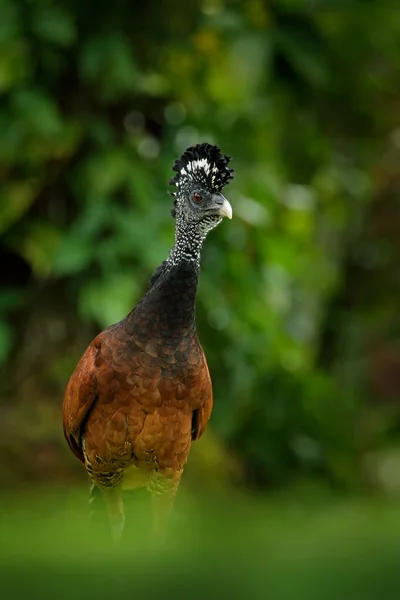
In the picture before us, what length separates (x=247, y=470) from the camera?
5.50 meters

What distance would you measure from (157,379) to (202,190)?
0.37 metres

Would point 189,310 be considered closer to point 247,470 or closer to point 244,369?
point 244,369

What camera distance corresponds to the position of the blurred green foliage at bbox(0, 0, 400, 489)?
4.39m

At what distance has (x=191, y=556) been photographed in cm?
215

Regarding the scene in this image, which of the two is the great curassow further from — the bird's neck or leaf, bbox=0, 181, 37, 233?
leaf, bbox=0, 181, 37, 233

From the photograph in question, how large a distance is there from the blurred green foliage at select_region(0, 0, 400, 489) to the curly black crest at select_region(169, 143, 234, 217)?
2106 millimetres

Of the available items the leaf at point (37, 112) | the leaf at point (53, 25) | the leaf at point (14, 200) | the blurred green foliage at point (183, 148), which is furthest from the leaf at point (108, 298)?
the leaf at point (53, 25)

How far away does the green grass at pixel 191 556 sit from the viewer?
5.98ft

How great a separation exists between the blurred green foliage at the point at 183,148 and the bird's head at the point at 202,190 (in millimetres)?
2113

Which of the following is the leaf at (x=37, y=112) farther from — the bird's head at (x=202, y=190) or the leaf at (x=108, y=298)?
the bird's head at (x=202, y=190)

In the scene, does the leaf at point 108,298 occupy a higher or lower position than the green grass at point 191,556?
higher

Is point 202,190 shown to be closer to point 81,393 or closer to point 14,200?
point 81,393

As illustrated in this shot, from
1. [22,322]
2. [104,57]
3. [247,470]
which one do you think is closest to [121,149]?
[104,57]

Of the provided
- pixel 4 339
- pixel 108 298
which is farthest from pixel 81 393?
pixel 4 339
